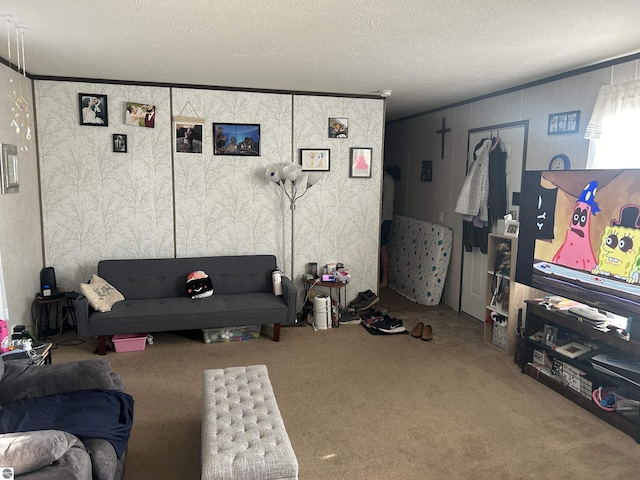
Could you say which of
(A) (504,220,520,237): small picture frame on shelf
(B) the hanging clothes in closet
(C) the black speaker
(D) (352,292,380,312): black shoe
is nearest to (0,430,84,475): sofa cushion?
(C) the black speaker

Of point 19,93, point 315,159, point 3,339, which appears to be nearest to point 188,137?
point 315,159

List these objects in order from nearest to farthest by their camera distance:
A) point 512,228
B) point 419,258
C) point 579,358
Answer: point 579,358
point 512,228
point 419,258

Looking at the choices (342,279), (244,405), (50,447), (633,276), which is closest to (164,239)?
(342,279)

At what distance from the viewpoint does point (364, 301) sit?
18.0ft

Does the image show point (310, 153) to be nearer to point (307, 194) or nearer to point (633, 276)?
point (307, 194)

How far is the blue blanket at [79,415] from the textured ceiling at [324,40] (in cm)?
212

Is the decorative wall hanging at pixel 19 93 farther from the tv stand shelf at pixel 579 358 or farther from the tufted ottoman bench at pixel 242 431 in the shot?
the tv stand shelf at pixel 579 358

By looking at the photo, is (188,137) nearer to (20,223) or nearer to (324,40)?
(20,223)

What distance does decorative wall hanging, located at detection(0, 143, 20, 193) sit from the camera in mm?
3751

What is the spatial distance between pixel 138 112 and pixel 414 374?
3.60 m

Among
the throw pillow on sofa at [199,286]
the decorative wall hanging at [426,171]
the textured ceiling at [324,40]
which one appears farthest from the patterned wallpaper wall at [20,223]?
the decorative wall hanging at [426,171]

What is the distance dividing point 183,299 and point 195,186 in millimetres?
1180

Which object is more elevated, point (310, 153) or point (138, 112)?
point (138, 112)

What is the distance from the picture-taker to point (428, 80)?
14.5 ft
